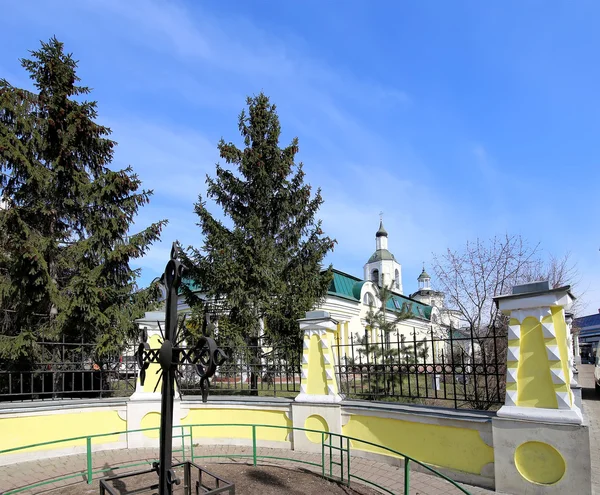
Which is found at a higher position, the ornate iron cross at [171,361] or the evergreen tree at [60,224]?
the evergreen tree at [60,224]

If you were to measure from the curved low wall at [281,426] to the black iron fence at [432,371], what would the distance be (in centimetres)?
40

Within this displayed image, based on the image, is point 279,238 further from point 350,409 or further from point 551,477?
point 551,477

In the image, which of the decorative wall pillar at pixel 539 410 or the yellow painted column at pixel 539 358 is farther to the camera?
the yellow painted column at pixel 539 358

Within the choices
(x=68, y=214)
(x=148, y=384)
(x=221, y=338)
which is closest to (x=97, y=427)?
(x=148, y=384)

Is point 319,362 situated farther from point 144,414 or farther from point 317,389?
point 144,414

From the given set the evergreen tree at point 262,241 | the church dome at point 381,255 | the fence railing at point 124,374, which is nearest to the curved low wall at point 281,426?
the fence railing at point 124,374

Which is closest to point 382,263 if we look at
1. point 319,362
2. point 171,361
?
point 319,362

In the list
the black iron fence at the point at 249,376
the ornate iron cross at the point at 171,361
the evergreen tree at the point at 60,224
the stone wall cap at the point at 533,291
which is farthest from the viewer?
the evergreen tree at the point at 60,224

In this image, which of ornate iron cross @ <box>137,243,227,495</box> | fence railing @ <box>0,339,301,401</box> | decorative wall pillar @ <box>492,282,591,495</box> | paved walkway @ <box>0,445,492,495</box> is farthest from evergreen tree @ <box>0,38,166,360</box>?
decorative wall pillar @ <box>492,282,591,495</box>

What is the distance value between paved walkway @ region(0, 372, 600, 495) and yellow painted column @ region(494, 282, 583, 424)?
1.24 metres

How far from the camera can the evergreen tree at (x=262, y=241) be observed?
1413cm

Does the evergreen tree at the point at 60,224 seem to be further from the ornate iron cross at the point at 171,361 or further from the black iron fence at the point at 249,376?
the ornate iron cross at the point at 171,361

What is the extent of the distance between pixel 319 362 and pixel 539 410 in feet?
11.6

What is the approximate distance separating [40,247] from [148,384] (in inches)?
192
